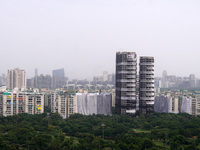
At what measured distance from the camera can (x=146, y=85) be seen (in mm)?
22609

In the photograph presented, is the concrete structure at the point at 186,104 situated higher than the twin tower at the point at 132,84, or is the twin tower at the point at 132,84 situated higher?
the twin tower at the point at 132,84

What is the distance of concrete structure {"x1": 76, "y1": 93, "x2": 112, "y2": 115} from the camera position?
2427 centimetres

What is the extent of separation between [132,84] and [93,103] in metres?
4.13

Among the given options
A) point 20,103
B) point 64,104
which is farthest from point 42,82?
point 64,104

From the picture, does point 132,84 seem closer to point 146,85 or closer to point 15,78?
point 146,85

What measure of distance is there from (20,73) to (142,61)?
83.6 ft

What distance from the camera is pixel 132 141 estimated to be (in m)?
13.1

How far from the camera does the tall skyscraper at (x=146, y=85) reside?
74.2 feet

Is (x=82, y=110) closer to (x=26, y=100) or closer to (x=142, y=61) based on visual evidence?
(x=26, y=100)

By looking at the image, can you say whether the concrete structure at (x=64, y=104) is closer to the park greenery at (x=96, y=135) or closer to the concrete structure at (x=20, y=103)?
the concrete structure at (x=20, y=103)

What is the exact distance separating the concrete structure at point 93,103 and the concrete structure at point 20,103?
284 centimetres

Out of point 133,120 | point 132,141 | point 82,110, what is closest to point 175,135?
point 132,141

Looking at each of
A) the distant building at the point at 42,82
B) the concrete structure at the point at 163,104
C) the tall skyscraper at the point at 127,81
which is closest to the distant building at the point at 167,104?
the concrete structure at the point at 163,104

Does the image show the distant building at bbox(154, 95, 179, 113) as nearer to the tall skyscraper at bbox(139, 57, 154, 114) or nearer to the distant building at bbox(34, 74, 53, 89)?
the tall skyscraper at bbox(139, 57, 154, 114)
